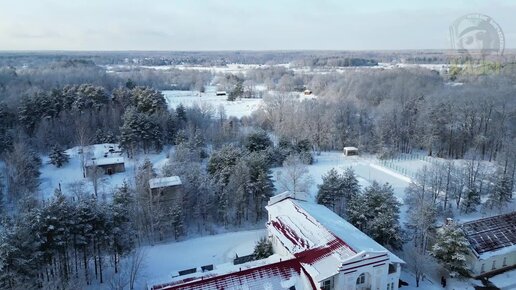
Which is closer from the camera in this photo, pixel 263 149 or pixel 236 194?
pixel 236 194

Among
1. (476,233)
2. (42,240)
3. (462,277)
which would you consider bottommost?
(462,277)

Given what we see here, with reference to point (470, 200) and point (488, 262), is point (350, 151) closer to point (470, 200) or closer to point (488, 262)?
point (470, 200)

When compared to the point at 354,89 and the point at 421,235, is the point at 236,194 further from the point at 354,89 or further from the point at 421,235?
the point at 354,89

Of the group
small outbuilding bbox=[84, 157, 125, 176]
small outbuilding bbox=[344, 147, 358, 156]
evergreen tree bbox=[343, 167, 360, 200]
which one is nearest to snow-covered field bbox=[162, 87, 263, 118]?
small outbuilding bbox=[344, 147, 358, 156]

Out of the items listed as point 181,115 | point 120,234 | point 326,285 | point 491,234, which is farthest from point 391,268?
point 181,115

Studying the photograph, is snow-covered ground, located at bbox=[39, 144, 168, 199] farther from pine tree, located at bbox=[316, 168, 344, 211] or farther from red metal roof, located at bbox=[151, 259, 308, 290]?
pine tree, located at bbox=[316, 168, 344, 211]

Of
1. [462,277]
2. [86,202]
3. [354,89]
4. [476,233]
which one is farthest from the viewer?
[354,89]

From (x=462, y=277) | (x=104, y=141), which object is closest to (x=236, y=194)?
(x=462, y=277)

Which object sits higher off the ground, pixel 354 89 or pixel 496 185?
pixel 354 89
